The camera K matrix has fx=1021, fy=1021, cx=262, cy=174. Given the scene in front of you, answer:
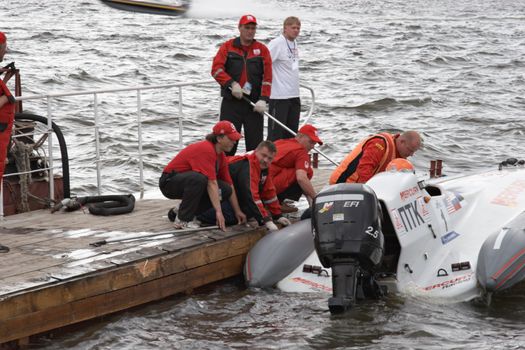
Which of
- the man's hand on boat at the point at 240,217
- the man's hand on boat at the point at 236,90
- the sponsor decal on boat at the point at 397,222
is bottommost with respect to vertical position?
the man's hand on boat at the point at 240,217

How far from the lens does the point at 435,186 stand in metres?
9.21

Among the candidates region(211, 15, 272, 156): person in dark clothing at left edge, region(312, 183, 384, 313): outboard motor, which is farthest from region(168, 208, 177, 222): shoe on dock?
region(312, 183, 384, 313): outboard motor

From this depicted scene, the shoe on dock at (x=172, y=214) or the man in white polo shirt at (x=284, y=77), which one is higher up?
the man in white polo shirt at (x=284, y=77)

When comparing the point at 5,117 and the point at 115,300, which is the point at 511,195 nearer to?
the point at 115,300

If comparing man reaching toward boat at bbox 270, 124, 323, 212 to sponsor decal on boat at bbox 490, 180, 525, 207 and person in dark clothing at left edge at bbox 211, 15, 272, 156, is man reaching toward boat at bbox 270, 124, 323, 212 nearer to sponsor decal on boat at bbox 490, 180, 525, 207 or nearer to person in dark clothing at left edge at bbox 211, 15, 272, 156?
person in dark clothing at left edge at bbox 211, 15, 272, 156

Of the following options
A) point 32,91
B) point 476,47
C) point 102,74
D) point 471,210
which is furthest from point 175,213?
point 476,47

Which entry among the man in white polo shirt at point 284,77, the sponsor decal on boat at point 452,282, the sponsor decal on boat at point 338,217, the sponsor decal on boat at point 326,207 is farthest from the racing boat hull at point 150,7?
the sponsor decal on boat at point 338,217

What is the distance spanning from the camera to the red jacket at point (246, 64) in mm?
10281

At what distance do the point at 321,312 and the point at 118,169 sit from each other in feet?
28.5

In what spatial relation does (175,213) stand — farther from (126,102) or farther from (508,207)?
(126,102)

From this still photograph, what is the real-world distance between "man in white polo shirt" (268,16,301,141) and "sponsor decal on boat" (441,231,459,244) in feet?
9.01

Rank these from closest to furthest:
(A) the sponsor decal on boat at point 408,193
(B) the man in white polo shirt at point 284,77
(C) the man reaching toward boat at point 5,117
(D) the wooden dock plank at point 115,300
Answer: (D) the wooden dock plank at point 115,300, (C) the man reaching toward boat at point 5,117, (A) the sponsor decal on boat at point 408,193, (B) the man in white polo shirt at point 284,77

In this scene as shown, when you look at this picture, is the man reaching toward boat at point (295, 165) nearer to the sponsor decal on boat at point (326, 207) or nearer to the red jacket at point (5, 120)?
the sponsor decal on boat at point (326, 207)

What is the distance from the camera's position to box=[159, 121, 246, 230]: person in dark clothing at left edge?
8.70 meters
